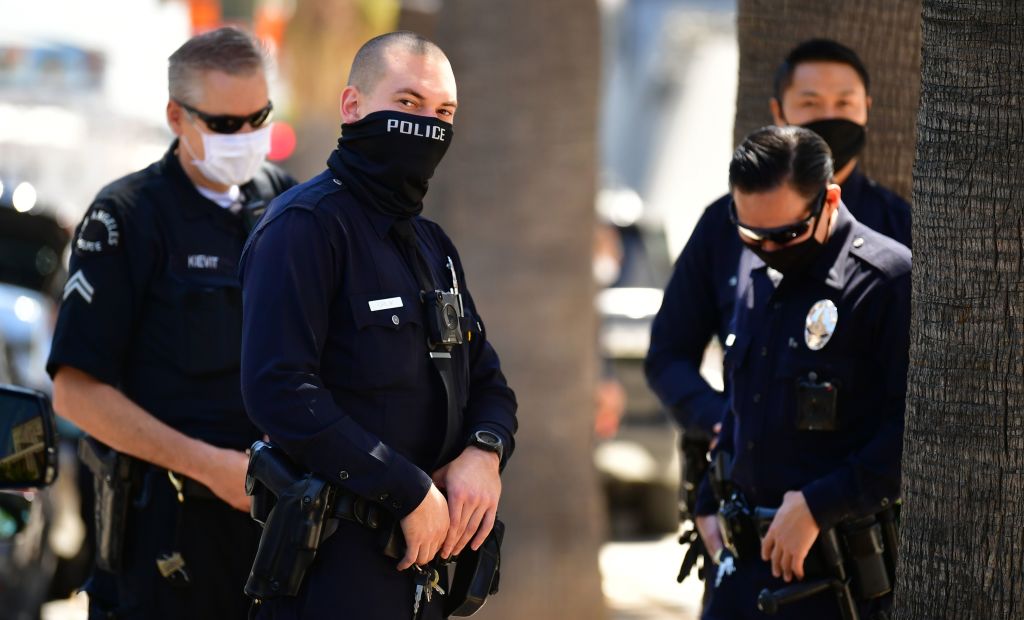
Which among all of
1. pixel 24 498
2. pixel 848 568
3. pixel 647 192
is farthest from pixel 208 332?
pixel 647 192

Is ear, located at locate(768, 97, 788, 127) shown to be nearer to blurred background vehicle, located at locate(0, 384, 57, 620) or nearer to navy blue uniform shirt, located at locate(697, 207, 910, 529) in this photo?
navy blue uniform shirt, located at locate(697, 207, 910, 529)

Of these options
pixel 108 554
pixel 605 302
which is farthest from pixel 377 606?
pixel 605 302

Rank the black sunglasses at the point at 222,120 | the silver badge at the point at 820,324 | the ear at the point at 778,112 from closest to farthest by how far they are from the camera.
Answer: the silver badge at the point at 820,324 → the black sunglasses at the point at 222,120 → the ear at the point at 778,112

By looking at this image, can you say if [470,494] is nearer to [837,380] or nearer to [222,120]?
[837,380]

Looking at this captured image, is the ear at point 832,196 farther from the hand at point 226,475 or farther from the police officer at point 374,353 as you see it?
the hand at point 226,475

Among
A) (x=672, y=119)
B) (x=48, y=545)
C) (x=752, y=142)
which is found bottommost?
(x=48, y=545)

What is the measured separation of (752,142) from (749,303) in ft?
1.51

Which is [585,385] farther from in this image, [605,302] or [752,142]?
[605,302]

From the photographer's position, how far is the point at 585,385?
7.05m

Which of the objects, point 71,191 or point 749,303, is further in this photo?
point 71,191

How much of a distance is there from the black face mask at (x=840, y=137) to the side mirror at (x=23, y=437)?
2.26 meters

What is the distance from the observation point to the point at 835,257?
3.90 metres

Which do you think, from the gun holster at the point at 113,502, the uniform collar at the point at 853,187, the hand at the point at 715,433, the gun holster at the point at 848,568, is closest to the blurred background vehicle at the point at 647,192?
the hand at the point at 715,433

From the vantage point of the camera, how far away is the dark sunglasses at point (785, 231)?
12.5ft
